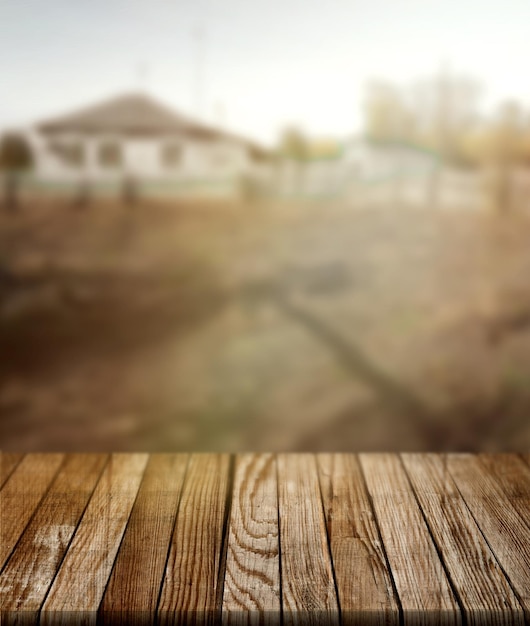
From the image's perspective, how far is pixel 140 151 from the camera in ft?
9.18

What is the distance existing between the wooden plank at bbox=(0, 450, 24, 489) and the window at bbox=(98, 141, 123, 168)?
1371mm

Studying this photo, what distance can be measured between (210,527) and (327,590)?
0.33 meters

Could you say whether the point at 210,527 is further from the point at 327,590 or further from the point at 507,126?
the point at 507,126

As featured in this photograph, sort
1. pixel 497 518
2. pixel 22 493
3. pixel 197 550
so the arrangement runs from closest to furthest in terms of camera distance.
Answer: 1. pixel 197 550
2. pixel 497 518
3. pixel 22 493

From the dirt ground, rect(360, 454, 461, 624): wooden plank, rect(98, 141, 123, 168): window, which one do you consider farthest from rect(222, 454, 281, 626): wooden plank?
rect(98, 141, 123, 168): window

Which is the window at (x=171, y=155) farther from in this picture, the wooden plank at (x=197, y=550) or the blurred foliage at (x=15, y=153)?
the wooden plank at (x=197, y=550)

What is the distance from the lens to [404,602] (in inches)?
48.6

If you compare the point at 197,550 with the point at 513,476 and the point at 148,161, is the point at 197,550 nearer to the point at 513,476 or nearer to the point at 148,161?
the point at 513,476

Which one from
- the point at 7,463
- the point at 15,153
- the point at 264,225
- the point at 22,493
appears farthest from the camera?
the point at 264,225

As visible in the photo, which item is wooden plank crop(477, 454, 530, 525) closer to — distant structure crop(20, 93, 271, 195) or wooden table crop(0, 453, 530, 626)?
wooden table crop(0, 453, 530, 626)

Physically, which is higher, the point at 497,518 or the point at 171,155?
the point at 171,155

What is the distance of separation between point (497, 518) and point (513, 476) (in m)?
0.25

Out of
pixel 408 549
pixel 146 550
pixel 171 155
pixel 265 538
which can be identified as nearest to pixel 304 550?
pixel 265 538

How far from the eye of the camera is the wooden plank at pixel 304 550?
1.22 metres
